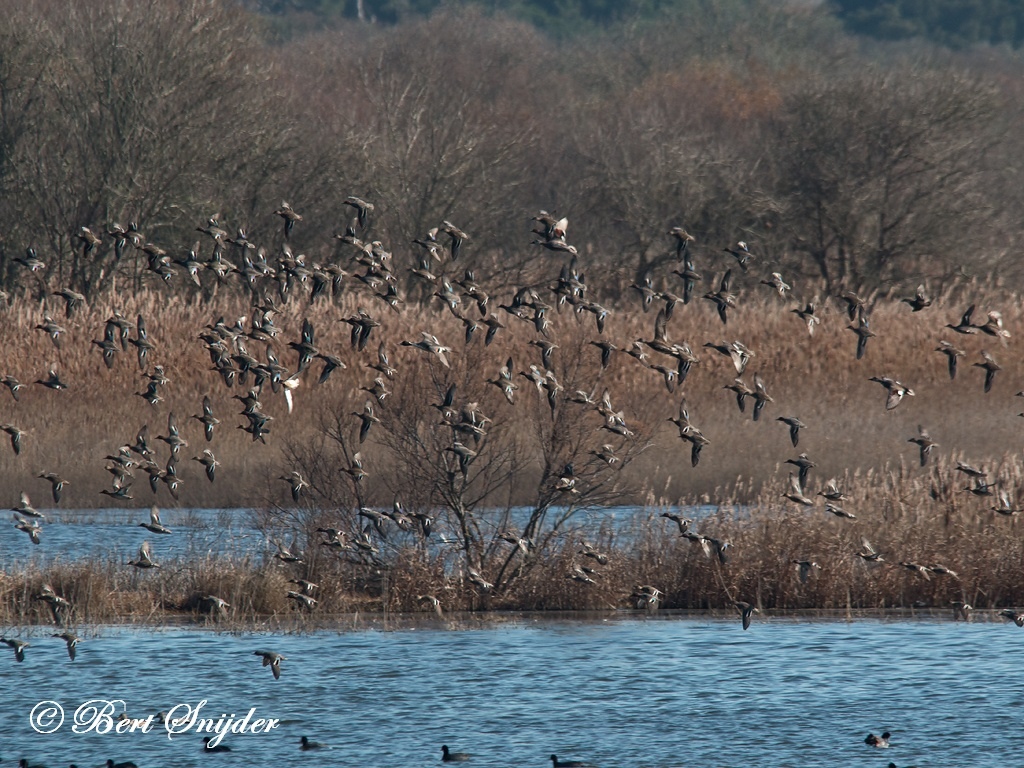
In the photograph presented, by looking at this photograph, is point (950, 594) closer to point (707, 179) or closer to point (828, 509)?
point (828, 509)

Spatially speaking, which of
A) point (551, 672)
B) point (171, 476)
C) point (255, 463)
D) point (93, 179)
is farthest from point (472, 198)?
point (551, 672)

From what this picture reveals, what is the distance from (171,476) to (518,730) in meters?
5.79

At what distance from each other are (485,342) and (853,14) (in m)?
95.9

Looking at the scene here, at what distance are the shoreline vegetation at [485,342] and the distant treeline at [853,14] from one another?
195ft

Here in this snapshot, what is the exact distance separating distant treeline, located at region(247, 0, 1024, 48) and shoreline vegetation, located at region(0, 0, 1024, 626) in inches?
2335

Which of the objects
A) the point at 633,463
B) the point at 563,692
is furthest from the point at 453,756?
the point at 633,463

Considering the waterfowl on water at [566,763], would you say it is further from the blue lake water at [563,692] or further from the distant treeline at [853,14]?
the distant treeline at [853,14]

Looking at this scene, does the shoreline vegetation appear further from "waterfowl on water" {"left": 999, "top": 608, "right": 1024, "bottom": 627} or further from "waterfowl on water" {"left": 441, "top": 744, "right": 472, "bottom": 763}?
"waterfowl on water" {"left": 441, "top": 744, "right": 472, "bottom": 763}

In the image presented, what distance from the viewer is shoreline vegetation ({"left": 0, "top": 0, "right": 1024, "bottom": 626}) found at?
17.6m

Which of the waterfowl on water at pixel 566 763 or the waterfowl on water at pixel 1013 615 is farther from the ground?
the waterfowl on water at pixel 1013 615

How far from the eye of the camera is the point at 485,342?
17.8 metres

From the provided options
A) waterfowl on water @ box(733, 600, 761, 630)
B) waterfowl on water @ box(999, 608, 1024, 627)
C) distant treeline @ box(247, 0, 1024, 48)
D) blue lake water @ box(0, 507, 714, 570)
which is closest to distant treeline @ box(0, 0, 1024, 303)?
blue lake water @ box(0, 507, 714, 570)

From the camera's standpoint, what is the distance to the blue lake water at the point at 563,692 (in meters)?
14.0

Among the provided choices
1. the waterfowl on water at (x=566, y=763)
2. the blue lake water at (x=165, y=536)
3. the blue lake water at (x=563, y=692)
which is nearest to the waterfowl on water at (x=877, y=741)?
the blue lake water at (x=563, y=692)
